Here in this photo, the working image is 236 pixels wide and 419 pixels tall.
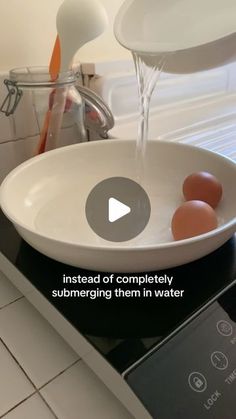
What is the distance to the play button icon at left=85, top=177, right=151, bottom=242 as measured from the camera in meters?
0.56

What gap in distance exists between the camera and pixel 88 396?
0.42 m

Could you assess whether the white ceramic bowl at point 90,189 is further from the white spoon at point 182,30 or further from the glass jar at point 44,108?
the white spoon at point 182,30

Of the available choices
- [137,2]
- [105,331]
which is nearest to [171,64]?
[137,2]

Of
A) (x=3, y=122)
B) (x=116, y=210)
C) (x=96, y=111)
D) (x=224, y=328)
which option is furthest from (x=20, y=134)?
(x=224, y=328)

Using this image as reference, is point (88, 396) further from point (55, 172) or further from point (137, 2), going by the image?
point (137, 2)

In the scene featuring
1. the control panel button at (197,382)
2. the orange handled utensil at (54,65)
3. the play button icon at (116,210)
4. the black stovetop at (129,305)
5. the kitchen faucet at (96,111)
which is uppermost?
the orange handled utensil at (54,65)

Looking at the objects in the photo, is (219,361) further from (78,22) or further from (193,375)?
(78,22)

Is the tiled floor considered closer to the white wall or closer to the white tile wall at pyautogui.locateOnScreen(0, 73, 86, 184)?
the white tile wall at pyautogui.locateOnScreen(0, 73, 86, 184)

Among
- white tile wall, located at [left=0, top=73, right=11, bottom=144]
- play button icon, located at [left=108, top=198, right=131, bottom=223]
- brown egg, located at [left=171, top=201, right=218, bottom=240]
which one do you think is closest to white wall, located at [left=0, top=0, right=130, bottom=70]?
white tile wall, located at [left=0, top=73, right=11, bottom=144]

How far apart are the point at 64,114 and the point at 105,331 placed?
44 cm

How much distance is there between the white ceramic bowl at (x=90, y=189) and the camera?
1.29 feet

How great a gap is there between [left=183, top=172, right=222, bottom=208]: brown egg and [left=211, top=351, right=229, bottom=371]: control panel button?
25 cm

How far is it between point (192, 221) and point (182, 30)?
0.27m

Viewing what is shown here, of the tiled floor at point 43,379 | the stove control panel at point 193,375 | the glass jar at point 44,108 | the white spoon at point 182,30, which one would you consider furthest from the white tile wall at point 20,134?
the stove control panel at point 193,375
